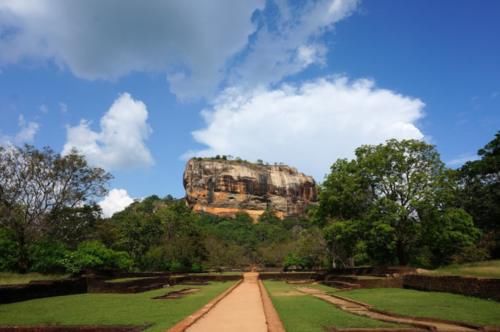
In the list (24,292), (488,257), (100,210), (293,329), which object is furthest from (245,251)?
(293,329)

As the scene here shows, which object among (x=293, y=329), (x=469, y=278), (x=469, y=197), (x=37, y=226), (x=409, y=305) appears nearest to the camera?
(x=293, y=329)

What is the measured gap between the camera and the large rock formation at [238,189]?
419 ft

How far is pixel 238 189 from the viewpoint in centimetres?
12938

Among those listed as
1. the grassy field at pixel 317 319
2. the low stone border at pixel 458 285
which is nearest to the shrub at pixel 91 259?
the grassy field at pixel 317 319

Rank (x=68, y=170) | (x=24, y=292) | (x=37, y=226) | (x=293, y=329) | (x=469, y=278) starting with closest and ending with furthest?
(x=293, y=329) < (x=469, y=278) < (x=24, y=292) < (x=37, y=226) < (x=68, y=170)

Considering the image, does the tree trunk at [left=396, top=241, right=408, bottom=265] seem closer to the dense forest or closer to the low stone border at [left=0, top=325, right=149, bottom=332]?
the dense forest

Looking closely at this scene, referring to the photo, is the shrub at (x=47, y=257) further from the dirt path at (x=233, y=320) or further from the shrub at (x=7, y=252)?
the dirt path at (x=233, y=320)

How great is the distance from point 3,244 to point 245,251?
174 ft

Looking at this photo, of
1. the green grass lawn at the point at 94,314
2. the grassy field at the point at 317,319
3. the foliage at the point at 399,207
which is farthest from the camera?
the foliage at the point at 399,207

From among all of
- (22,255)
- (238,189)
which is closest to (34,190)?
(22,255)

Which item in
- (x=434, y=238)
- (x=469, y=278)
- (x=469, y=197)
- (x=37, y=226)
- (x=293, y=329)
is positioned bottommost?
(x=293, y=329)

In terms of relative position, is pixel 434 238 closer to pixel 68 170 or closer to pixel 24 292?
pixel 24 292

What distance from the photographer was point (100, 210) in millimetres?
39750

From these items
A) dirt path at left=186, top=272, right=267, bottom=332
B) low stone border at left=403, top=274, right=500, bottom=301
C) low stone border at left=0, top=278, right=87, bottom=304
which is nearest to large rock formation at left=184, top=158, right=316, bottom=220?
low stone border at left=0, top=278, right=87, bottom=304
